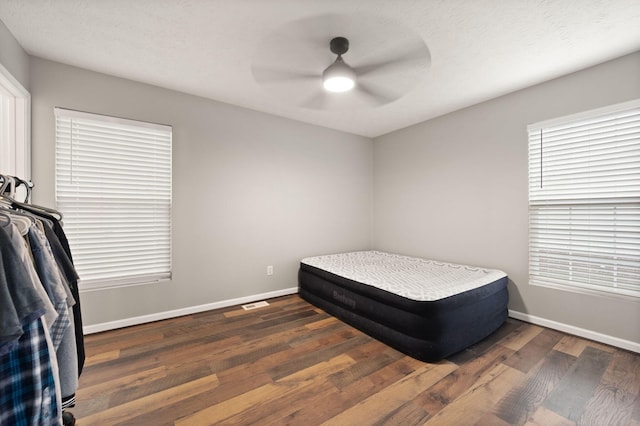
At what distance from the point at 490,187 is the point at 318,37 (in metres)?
2.51

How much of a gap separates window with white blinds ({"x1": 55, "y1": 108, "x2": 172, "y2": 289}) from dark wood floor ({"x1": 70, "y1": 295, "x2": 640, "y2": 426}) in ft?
2.09

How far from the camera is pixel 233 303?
10.7 ft

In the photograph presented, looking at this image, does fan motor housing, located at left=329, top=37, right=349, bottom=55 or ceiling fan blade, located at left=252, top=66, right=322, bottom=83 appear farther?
ceiling fan blade, located at left=252, top=66, right=322, bottom=83

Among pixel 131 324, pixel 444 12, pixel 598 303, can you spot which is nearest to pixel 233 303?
pixel 131 324

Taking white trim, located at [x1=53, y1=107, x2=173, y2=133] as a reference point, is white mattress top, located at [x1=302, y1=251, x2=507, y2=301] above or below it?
below

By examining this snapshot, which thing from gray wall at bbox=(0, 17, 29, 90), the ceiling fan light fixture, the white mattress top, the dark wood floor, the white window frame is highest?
gray wall at bbox=(0, 17, 29, 90)

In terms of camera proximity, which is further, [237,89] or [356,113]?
[356,113]

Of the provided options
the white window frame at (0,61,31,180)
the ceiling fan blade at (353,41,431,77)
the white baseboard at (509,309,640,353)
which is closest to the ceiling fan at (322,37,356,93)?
the ceiling fan blade at (353,41,431,77)

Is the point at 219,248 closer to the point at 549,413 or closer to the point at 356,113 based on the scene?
the point at 356,113

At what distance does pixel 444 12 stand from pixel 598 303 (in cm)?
279

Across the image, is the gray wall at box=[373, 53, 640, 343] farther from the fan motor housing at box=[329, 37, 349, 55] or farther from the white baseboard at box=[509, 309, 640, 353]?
Result: the fan motor housing at box=[329, 37, 349, 55]

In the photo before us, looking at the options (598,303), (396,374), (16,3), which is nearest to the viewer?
(16,3)

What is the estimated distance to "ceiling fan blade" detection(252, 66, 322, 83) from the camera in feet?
7.94

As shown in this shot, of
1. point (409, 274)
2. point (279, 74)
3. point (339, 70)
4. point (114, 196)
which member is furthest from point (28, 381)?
point (409, 274)
